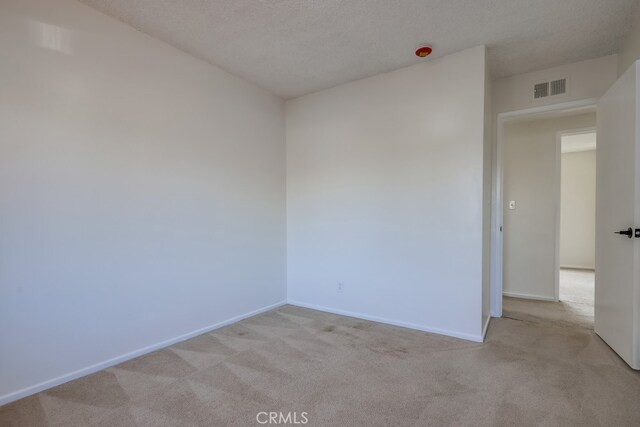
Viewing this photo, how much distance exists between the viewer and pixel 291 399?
195 cm

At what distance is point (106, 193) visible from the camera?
7.77ft

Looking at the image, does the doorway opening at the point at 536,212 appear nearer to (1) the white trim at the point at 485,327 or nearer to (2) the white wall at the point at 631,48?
(1) the white trim at the point at 485,327

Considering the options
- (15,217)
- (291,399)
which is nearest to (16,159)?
(15,217)

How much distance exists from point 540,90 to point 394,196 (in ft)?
6.19

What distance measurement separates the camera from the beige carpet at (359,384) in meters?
1.78

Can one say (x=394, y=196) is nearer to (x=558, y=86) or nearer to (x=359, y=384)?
(x=359, y=384)

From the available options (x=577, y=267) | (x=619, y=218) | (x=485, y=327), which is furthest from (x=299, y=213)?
(x=577, y=267)

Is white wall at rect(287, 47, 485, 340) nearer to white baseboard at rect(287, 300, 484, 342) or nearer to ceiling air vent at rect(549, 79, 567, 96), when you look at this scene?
white baseboard at rect(287, 300, 484, 342)

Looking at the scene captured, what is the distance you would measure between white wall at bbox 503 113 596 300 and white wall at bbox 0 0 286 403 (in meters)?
3.67

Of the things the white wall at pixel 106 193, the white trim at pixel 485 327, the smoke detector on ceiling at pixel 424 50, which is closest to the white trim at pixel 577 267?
the white trim at pixel 485 327

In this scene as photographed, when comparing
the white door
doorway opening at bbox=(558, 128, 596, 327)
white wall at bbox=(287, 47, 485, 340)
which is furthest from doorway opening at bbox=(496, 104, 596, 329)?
doorway opening at bbox=(558, 128, 596, 327)

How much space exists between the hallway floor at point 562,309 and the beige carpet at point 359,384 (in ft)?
1.28

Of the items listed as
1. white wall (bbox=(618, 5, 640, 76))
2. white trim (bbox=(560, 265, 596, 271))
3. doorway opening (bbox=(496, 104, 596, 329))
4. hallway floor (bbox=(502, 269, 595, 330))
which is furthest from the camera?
white trim (bbox=(560, 265, 596, 271))
